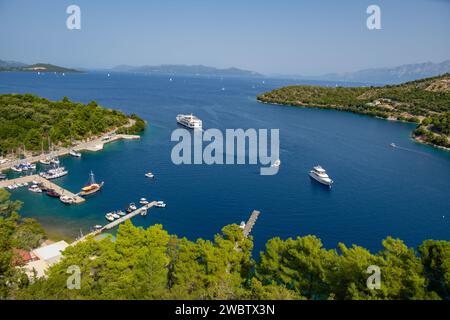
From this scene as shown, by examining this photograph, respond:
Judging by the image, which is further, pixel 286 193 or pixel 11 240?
pixel 286 193

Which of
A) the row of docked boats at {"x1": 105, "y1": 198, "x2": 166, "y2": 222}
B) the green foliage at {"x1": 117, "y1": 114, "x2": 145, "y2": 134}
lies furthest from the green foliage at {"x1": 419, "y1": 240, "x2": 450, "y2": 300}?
the green foliage at {"x1": 117, "y1": 114, "x2": 145, "y2": 134}

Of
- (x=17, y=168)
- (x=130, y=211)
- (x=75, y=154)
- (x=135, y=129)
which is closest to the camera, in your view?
(x=130, y=211)

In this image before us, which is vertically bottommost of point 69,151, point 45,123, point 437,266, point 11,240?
point 11,240

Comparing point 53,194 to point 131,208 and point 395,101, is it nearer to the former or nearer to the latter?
point 131,208

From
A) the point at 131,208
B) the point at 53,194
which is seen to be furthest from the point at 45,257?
the point at 53,194

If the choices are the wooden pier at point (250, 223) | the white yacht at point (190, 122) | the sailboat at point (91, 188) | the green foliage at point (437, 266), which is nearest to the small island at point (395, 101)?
the white yacht at point (190, 122)

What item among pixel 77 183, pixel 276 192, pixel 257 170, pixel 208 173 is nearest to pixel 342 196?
pixel 276 192
